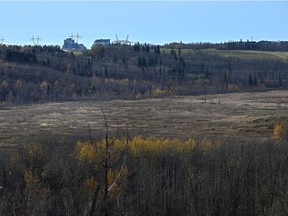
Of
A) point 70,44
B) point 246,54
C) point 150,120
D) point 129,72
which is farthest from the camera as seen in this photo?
Answer: point 70,44

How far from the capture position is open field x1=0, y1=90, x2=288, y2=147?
39994mm

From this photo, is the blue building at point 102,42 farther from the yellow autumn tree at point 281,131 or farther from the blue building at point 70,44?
the yellow autumn tree at point 281,131

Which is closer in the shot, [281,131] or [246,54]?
[281,131]

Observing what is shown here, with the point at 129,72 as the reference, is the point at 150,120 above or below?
below

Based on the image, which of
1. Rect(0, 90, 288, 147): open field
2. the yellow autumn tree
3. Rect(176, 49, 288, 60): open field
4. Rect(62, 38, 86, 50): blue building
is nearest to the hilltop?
Rect(176, 49, 288, 60): open field

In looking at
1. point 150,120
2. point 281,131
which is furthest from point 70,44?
point 281,131

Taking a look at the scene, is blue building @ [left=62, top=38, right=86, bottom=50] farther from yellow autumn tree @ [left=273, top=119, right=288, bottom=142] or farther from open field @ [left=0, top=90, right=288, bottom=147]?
yellow autumn tree @ [left=273, top=119, right=288, bottom=142]

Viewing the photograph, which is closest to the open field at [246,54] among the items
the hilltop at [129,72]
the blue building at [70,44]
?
the hilltop at [129,72]

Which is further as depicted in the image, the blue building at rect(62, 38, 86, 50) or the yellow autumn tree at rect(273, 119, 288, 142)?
the blue building at rect(62, 38, 86, 50)

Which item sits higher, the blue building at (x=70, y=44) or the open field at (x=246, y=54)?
the blue building at (x=70, y=44)

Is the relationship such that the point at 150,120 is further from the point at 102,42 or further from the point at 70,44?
the point at 70,44

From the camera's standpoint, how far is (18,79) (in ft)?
274

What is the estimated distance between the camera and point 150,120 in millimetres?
50219

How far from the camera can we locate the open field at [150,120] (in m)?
40.0
